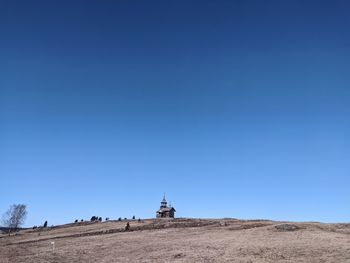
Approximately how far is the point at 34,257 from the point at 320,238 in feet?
98.0

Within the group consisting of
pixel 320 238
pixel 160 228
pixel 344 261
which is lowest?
pixel 344 261

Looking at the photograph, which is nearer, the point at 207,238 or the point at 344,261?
the point at 344,261

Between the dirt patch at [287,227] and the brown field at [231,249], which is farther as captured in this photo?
the dirt patch at [287,227]

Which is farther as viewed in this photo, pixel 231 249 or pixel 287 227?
pixel 287 227

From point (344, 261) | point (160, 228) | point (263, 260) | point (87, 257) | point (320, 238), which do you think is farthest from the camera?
point (160, 228)

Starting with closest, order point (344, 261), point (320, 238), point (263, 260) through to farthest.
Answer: point (344, 261) → point (263, 260) → point (320, 238)

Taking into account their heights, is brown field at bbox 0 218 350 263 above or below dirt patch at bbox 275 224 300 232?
below

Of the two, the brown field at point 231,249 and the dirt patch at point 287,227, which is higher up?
the dirt patch at point 287,227

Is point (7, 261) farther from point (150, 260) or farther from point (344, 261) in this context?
point (344, 261)

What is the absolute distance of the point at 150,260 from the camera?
3766 centimetres

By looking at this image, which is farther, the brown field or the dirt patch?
the dirt patch

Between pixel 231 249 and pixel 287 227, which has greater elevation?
pixel 287 227

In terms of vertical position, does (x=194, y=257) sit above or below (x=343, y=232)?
below

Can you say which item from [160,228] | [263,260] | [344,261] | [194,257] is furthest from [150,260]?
[160,228]
